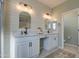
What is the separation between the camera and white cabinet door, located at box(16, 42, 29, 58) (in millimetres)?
2834

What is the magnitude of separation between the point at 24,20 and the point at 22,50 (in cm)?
139

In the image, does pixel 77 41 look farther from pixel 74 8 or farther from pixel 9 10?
pixel 9 10

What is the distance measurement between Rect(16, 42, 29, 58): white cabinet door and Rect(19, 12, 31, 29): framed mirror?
954 mm

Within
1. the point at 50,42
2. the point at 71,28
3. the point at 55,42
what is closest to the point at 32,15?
the point at 50,42

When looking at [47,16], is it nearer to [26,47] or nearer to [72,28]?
[72,28]

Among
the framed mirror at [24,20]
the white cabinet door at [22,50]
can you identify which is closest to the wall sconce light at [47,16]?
the framed mirror at [24,20]

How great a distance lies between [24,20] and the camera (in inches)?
148

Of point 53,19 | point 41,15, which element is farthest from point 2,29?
point 53,19

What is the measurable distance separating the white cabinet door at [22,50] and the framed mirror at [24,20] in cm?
95

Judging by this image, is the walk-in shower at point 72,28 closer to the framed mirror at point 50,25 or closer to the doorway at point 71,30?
the doorway at point 71,30

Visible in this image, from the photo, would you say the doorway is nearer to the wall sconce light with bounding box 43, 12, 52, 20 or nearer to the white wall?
the wall sconce light with bounding box 43, 12, 52, 20

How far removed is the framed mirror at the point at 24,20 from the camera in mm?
3630

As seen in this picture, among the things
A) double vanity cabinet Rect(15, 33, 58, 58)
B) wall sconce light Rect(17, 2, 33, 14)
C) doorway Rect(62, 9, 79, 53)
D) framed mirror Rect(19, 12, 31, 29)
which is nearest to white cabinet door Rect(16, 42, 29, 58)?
double vanity cabinet Rect(15, 33, 58, 58)

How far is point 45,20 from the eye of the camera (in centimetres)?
499
